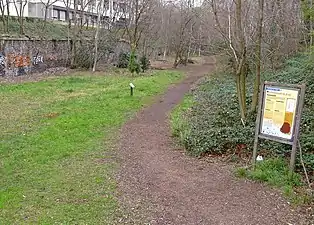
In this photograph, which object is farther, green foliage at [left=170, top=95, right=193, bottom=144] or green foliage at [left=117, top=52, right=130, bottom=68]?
green foliage at [left=117, top=52, right=130, bottom=68]

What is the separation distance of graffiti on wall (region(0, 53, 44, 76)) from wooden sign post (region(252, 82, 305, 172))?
21600 millimetres

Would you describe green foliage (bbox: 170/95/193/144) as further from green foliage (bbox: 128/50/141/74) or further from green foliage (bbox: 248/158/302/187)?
green foliage (bbox: 128/50/141/74)

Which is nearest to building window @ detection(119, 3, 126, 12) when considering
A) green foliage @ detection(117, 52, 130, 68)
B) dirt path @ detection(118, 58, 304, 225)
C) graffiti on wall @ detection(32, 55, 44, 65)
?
green foliage @ detection(117, 52, 130, 68)

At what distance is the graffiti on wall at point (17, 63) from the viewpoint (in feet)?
87.1

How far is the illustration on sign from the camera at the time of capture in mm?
7819

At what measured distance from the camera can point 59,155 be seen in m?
9.69

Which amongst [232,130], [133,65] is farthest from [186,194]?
[133,65]

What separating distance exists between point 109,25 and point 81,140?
33.7 metres

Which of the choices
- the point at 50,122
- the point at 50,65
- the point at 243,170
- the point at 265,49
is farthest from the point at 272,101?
the point at 50,65

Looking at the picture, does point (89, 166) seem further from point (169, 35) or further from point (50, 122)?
point (169, 35)

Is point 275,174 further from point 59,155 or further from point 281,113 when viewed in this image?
point 59,155

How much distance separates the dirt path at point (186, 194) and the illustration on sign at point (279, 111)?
1.13m

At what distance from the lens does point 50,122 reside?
44.4ft

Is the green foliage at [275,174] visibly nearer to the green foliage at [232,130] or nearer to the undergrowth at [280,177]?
the undergrowth at [280,177]
